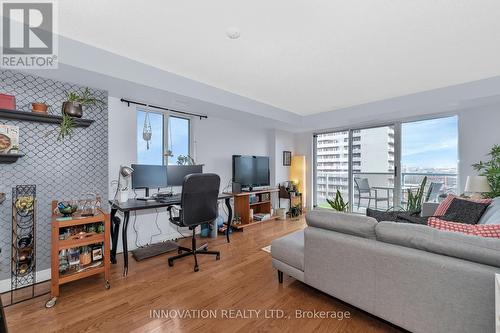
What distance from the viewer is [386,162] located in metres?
4.64

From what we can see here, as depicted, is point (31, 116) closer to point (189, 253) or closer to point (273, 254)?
point (189, 253)

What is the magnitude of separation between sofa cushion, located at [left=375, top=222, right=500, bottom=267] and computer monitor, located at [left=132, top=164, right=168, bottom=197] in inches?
106

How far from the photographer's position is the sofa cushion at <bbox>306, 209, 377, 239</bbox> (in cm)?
164

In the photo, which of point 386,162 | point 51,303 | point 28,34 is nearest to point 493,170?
point 386,162

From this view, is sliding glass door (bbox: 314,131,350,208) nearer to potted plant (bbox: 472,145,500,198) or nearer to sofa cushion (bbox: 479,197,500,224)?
potted plant (bbox: 472,145,500,198)

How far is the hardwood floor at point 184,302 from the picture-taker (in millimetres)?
1642

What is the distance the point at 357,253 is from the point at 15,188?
3109 millimetres

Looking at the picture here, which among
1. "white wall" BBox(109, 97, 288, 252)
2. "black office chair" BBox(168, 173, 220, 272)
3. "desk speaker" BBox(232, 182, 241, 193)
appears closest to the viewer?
"black office chair" BBox(168, 173, 220, 272)

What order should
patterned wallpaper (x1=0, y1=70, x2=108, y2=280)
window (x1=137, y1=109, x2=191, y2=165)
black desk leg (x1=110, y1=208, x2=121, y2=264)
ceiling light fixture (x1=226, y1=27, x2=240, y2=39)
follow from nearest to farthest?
ceiling light fixture (x1=226, y1=27, x2=240, y2=39), patterned wallpaper (x1=0, y1=70, x2=108, y2=280), black desk leg (x1=110, y1=208, x2=121, y2=264), window (x1=137, y1=109, x2=191, y2=165)

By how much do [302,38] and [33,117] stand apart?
2.69 m

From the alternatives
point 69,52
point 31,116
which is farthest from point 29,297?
point 69,52

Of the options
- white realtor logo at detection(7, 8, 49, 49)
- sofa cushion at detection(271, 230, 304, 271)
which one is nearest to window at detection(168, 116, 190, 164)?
white realtor logo at detection(7, 8, 49, 49)

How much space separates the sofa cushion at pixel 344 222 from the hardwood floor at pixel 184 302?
0.67 metres

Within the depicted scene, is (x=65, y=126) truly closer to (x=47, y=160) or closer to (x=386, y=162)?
(x=47, y=160)
